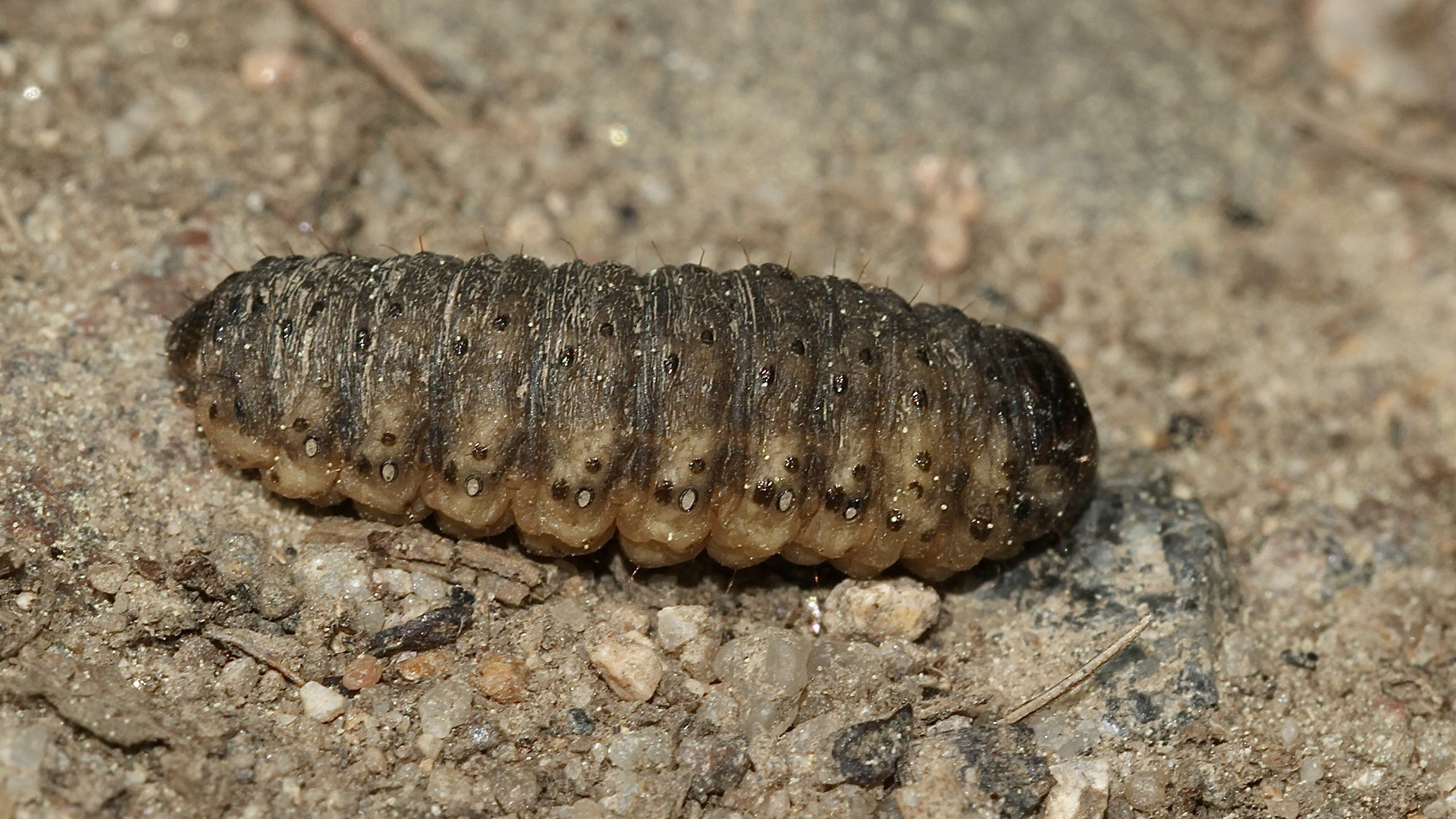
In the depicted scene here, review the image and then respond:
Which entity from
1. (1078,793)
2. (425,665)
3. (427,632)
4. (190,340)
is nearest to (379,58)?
(190,340)

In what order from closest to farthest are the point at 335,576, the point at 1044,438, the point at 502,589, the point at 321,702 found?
1. the point at 321,702
2. the point at 335,576
3. the point at 502,589
4. the point at 1044,438

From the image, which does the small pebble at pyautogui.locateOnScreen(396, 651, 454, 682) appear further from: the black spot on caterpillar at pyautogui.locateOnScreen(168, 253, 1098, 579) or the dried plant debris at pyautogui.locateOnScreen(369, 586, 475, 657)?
the black spot on caterpillar at pyautogui.locateOnScreen(168, 253, 1098, 579)

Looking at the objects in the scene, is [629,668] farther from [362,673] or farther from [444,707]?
[362,673]

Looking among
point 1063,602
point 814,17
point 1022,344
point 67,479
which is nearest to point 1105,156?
point 814,17

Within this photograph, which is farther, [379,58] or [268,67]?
[379,58]

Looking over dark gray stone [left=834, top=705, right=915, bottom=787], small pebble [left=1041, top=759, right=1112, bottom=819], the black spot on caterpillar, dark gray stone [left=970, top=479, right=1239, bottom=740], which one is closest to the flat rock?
dark gray stone [left=970, top=479, right=1239, bottom=740]

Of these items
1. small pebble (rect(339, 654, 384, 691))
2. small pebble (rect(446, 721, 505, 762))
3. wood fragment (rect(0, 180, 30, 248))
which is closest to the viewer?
small pebble (rect(446, 721, 505, 762))

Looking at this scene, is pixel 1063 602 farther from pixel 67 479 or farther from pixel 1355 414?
pixel 67 479
